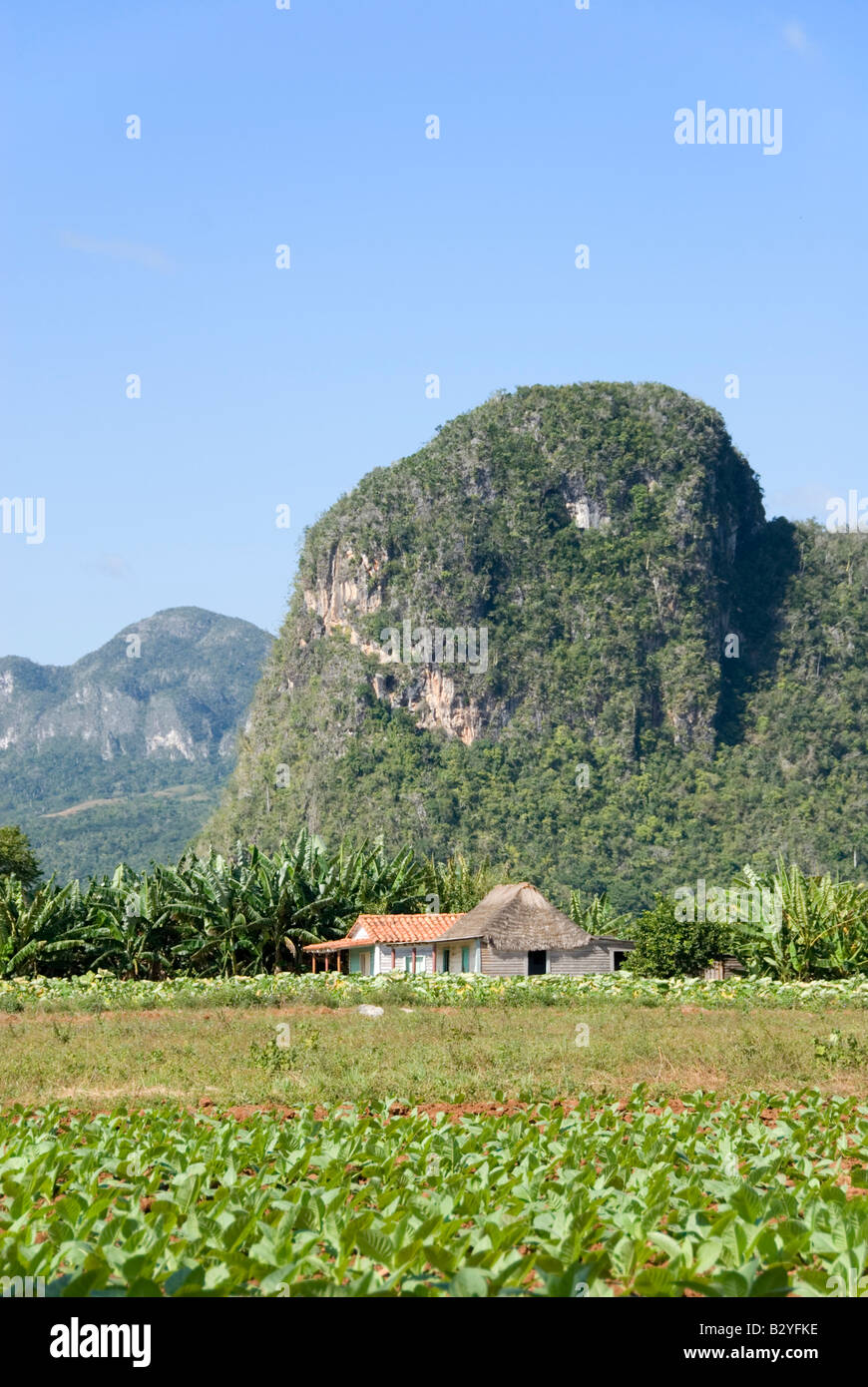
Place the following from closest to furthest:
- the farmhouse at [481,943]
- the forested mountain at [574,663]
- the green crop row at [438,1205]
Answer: the green crop row at [438,1205] → the farmhouse at [481,943] → the forested mountain at [574,663]

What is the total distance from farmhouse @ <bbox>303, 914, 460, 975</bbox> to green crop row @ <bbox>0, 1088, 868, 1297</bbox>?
21398 millimetres

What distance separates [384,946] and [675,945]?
6865mm

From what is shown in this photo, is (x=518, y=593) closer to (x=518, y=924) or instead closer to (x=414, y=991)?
(x=518, y=924)

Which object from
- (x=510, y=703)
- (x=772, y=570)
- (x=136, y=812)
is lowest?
(x=136, y=812)

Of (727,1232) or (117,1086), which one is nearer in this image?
(727,1232)

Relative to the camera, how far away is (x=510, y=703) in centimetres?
10294

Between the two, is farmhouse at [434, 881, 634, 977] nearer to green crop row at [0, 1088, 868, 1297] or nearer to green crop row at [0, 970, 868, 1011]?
green crop row at [0, 970, 868, 1011]

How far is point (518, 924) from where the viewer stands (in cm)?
3256

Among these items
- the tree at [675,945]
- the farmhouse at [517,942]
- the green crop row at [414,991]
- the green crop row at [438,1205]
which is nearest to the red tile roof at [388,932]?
the farmhouse at [517,942]

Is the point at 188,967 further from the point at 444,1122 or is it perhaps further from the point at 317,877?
the point at 444,1122

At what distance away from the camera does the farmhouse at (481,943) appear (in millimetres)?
31484

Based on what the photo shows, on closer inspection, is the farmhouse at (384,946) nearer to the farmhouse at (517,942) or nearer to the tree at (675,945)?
the farmhouse at (517,942)
